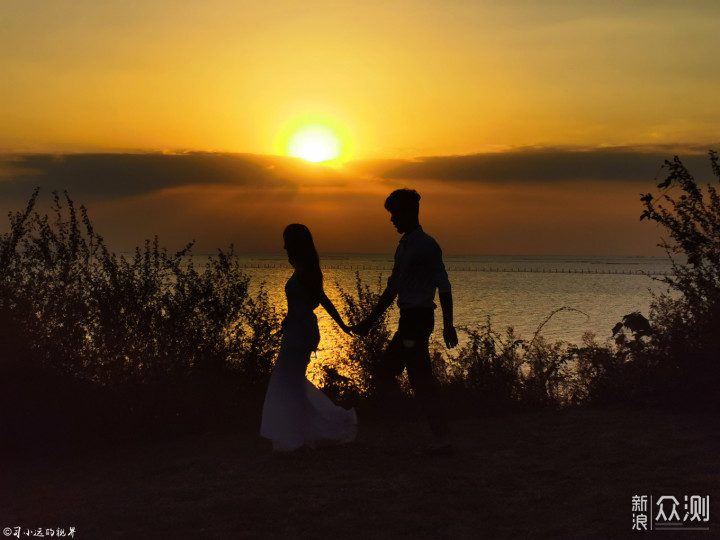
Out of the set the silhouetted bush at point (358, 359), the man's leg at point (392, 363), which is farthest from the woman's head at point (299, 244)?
the silhouetted bush at point (358, 359)

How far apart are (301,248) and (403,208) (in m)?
1.19

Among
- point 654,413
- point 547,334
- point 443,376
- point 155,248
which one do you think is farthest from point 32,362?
point 547,334

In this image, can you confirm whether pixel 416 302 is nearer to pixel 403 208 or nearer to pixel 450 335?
pixel 450 335

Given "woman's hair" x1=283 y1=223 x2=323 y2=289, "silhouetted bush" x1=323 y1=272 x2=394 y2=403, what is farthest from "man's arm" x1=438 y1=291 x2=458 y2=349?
"silhouetted bush" x1=323 y1=272 x2=394 y2=403

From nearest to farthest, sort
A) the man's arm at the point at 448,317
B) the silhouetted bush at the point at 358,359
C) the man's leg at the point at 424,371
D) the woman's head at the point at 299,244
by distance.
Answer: the man's arm at the point at 448,317 < the man's leg at the point at 424,371 < the woman's head at the point at 299,244 < the silhouetted bush at the point at 358,359

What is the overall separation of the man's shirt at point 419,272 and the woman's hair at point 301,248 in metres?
1.03

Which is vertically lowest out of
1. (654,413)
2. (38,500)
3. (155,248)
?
(38,500)

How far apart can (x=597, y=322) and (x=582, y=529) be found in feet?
99.1

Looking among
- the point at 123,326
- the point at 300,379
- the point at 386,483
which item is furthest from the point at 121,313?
the point at 386,483

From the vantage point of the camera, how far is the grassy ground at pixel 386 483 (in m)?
5.49

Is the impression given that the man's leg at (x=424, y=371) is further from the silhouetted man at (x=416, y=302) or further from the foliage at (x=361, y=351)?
the foliage at (x=361, y=351)

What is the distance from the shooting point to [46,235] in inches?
375

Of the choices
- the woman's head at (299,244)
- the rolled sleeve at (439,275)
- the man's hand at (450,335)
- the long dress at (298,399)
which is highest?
the woman's head at (299,244)

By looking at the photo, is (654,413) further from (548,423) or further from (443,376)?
(443,376)
